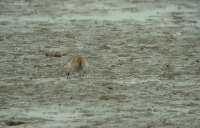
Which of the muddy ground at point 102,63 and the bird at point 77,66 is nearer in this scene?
the muddy ground at point 102,63

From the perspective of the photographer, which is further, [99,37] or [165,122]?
[99,37]

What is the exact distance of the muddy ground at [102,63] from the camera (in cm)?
263

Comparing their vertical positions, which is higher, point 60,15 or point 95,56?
point 60,15

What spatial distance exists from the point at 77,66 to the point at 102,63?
17cm

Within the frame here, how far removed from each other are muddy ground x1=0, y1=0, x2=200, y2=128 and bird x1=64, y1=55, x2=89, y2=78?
0.13ft

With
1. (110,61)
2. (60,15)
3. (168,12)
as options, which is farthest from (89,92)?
(168,12)

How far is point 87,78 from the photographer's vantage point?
9.25 feet

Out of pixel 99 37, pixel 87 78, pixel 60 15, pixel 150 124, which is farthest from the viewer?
pixel 60 15

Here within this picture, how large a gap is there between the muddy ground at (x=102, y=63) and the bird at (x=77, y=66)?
0.04m

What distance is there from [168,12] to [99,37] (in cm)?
62

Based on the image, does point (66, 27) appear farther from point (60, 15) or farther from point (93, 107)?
point (93, 107)

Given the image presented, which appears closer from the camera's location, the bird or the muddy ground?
the muddy ground

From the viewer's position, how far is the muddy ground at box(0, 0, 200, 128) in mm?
2627

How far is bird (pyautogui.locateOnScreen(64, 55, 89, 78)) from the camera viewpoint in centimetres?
286
